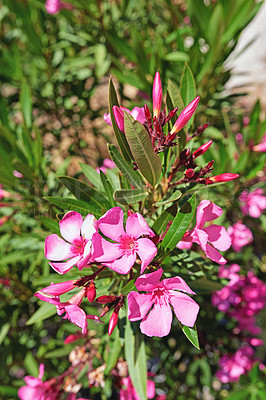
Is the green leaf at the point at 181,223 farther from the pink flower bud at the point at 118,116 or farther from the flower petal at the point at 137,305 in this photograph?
the pink flower bud at the point at 118,116

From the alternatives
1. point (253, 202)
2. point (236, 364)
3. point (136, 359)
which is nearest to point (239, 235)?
point (253, 202)

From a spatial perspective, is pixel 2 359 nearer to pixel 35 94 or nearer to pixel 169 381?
pixel 169 381

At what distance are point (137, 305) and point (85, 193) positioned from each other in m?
0.32

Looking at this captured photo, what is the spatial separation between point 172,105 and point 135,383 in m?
0.90

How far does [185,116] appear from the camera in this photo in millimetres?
729

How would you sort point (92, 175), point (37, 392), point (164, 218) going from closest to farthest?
1. point (164, 218)
2. point (92, 175)
3. point (37, 392)

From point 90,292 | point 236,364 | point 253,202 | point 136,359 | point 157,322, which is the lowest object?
point 236,364

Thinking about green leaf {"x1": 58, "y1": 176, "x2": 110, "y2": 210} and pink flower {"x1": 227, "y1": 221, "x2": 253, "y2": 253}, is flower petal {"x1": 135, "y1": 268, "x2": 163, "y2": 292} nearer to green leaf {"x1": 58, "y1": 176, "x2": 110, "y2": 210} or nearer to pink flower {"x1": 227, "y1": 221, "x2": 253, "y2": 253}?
green leaf {"x1": 58, "y1": 176, "x2": 110, "y2": 210}

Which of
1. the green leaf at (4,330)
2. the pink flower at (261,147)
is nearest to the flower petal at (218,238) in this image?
the pink flower at (261,147)

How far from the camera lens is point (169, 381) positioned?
5.85 ft

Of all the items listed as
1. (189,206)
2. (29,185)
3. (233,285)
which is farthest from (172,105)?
(233,285)

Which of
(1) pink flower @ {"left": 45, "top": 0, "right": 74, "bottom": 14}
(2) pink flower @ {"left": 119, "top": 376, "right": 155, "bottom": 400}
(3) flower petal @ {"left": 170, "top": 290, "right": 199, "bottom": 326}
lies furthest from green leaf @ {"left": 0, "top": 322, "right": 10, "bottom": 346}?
(1) pink flower @ {"left": 45, "top": 0, "right": 74, "bottom": 14}

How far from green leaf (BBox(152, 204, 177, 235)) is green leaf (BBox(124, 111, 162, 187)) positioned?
0.27ft

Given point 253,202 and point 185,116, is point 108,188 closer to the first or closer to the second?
point 185,116
